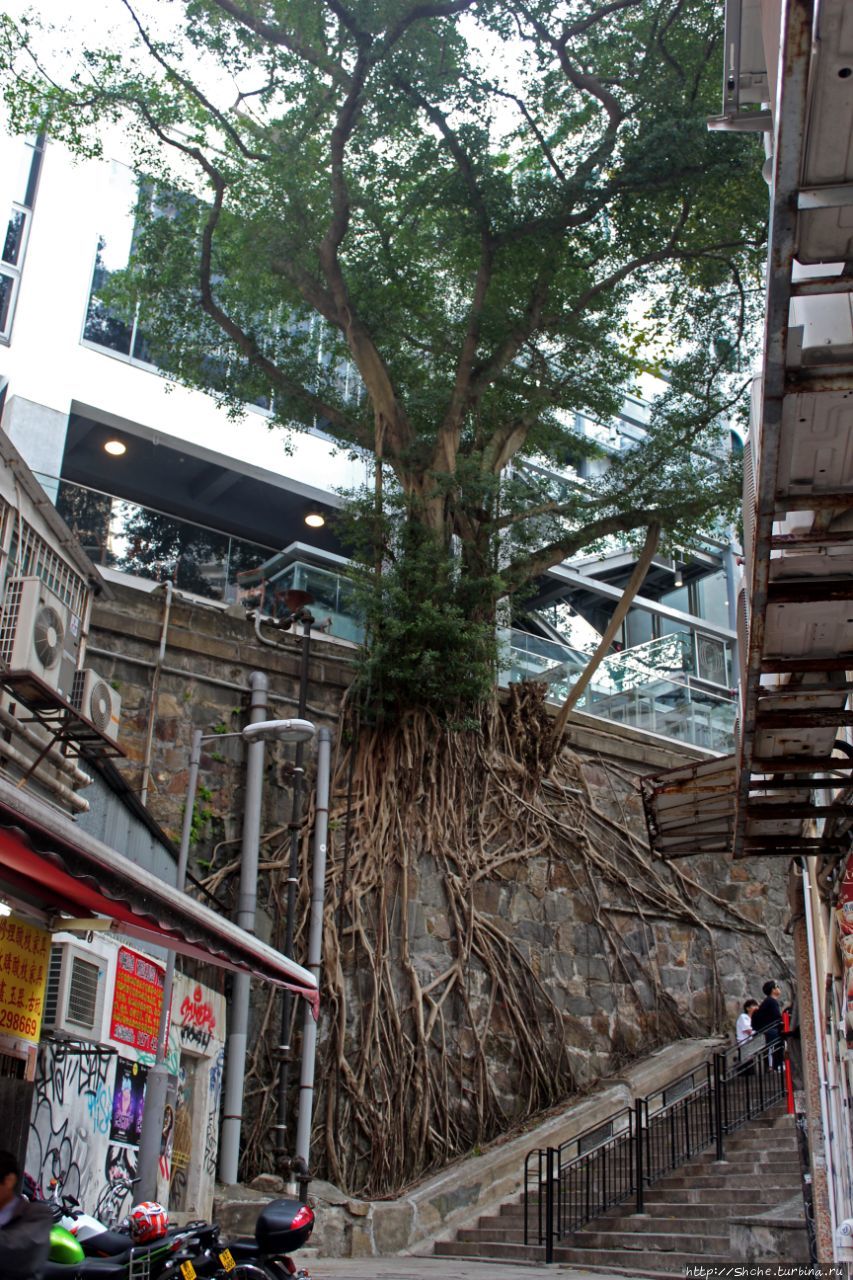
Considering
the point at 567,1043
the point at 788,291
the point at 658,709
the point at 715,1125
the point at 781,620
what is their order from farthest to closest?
1. the point at 658,709
2. the point at 567,1043
3. the point at 715,1125
4. the point at 781,620
5. the point at 788,291

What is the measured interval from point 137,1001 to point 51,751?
2.28 m

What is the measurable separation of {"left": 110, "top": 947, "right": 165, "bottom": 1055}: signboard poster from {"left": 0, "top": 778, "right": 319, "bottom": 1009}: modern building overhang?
3.47 m

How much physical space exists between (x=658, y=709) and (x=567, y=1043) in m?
5.61

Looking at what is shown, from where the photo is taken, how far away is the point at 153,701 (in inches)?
524

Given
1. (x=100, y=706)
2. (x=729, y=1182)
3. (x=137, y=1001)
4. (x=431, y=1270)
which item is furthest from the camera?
(x=729, y=1182)

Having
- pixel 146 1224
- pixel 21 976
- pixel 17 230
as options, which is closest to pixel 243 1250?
pixel 146 1224

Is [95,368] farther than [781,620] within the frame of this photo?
Yes

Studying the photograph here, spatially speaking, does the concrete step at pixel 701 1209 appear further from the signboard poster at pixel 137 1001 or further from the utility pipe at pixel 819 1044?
the signboard poster at pixel 137 1001

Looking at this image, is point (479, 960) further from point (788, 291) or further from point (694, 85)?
point (788, 291)

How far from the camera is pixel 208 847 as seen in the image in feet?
42.1

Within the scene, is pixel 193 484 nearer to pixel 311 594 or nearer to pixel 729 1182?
pixel 311 594

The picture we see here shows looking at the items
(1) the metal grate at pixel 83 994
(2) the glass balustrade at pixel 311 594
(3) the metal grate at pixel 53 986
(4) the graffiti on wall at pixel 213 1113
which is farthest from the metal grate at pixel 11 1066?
(2) the glass balustrade at pixel 311 594

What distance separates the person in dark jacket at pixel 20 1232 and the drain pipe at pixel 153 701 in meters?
8.30

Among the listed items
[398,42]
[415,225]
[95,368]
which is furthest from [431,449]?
[95,368]
